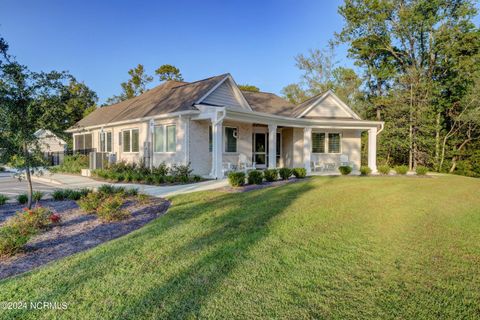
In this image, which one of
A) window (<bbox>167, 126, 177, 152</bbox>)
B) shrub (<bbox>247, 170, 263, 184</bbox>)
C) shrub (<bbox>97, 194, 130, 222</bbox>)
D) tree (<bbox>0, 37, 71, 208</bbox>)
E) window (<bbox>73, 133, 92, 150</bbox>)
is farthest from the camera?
window (<bbox>73, 133, 92, 150</bbox>)

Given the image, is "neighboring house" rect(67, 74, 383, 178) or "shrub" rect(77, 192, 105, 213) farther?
"neighboring house" rect(67, 74, 383, 178)

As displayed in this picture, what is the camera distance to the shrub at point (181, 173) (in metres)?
13.0

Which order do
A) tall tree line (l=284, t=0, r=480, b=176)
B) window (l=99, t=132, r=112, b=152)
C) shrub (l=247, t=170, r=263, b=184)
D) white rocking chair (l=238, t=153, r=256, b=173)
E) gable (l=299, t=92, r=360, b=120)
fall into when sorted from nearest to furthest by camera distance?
shrub (l=247, t=170, r=263, b=184) < white rocking chair (l=238, t=153, r=256, b=173) < gable (l=299, t=92, r=360, b=120) < window (l=99, t=132, r=112, b=152) < tall tree line (l=284, t=0, r=480, b=176)

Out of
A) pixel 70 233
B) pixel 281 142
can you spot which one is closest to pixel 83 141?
pixel 281 142

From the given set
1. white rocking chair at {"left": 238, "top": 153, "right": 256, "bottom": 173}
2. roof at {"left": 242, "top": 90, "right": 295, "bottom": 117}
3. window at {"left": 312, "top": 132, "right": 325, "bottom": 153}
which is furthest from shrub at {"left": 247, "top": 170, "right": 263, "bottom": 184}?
window at {"left": 312, "top": 132, "right": 325, "bottom": 153}

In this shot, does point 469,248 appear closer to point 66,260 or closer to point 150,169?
point 66,260

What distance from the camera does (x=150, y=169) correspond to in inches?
620

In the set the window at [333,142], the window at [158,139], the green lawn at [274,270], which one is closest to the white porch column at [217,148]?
the window at [158,139]

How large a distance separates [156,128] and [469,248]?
14226mm

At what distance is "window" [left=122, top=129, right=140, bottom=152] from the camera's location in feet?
58.2

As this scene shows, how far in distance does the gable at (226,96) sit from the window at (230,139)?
4.65 feet

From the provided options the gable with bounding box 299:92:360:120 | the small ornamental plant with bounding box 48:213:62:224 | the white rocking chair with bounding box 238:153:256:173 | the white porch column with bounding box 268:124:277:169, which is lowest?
the small ornamental plant with bounding box 48:213:62:224

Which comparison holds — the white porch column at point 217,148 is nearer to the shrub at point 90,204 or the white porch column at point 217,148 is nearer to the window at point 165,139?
the window at point 165,139

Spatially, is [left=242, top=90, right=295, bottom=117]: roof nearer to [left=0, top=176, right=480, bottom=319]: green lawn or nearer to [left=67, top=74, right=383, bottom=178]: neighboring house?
[left=67, top=74, right=383, bottom=178]: neighboring house
